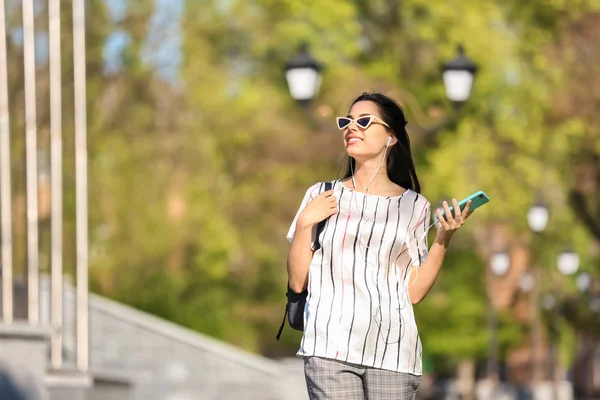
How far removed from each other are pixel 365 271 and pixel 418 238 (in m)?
0.28

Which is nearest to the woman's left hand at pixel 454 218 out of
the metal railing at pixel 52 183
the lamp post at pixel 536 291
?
the metal railing at pixel 52 183

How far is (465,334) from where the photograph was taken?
34.9 meters

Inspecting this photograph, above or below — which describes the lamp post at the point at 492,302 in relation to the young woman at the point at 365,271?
below

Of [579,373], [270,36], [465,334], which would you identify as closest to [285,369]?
[270,36]

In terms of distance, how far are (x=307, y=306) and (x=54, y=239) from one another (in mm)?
8098

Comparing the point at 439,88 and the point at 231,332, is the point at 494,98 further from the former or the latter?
the point at 231,332

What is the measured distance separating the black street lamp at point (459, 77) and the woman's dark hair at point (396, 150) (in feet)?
36.0

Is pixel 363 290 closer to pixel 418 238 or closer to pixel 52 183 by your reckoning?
pixel 418 238

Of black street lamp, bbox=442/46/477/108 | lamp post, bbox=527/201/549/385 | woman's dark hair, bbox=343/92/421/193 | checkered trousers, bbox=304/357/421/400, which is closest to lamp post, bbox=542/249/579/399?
lamp post, bbox=527/201/549/385

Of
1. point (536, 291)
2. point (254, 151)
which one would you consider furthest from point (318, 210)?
point (536, 291)

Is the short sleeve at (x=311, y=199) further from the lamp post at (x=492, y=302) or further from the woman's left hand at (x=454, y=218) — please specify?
the lamp post at (x=492, y=302)

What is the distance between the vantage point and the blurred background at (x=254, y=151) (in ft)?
69.5

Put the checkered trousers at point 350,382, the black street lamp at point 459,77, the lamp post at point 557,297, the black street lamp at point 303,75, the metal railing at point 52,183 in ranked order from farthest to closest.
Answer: the lamp post at point 557,297 < the black street lamp at point 459,77 < the black street lamp at point 303,75 < the metal railing at point 52,183 < the checkered trousers at point 350,382

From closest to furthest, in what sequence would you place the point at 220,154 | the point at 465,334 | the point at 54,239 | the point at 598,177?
1. the point at 54,239
2. the point at 598,177
3. the point at 220,154
4. the point at 465,334
